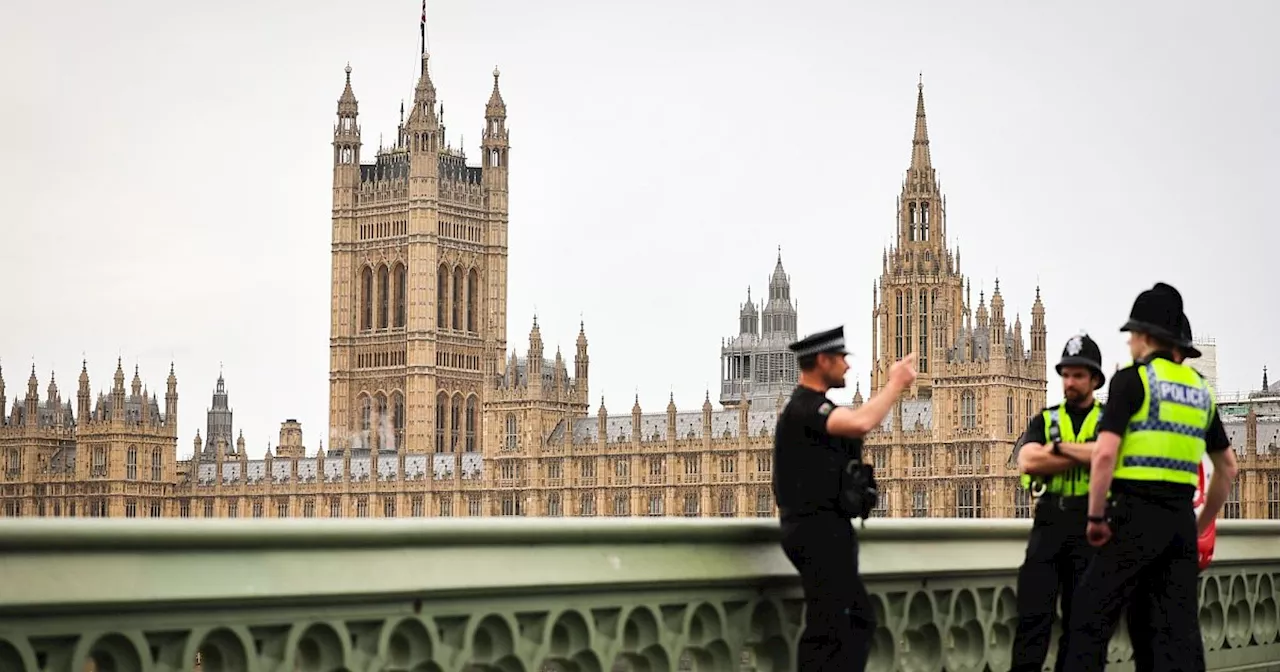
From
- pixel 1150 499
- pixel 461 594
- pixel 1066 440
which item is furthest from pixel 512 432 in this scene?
pixel 461 594

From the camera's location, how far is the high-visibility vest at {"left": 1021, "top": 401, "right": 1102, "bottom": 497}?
387 inches

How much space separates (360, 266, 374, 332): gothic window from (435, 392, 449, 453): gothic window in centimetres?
735

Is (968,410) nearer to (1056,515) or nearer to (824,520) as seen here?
(1056,515)

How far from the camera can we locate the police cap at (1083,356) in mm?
9977

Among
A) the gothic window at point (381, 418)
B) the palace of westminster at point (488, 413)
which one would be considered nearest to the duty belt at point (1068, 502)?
the palace of westminster at point (488, 413)

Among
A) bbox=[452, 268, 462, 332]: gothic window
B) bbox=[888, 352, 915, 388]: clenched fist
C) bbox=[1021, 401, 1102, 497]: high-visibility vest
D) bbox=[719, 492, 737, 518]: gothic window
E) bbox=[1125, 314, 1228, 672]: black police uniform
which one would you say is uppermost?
bbox=[452, 268, 462, 332]: gothic window

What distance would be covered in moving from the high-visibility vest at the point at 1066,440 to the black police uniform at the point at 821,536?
1.60 m

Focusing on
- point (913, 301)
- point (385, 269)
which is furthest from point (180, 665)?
point (385, 269)

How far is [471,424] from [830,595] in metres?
120

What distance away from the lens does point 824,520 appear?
27.9 ft

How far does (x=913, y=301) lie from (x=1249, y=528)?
3292 inches

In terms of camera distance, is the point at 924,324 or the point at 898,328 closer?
the point at 924,324

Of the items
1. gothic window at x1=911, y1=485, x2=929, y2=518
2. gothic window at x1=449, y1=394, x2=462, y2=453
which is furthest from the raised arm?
gothic window at x1=449, y1=394, x2=462, y2=453

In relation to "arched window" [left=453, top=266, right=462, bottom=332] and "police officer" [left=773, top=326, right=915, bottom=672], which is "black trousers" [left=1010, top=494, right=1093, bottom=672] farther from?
"arched window" [left=453, top=266, right=462, bottom=332]
